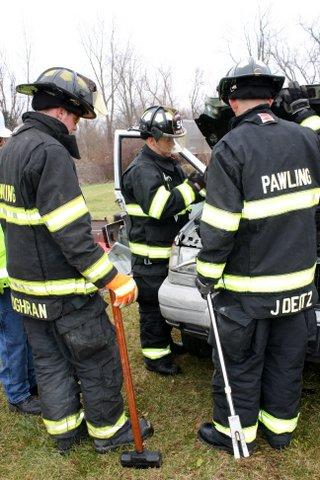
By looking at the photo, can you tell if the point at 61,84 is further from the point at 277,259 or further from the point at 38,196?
the point at 277,259

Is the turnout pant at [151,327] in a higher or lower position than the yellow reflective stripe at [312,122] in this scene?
lower

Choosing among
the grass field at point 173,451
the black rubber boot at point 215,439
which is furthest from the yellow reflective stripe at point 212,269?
the grass field at point 173,451

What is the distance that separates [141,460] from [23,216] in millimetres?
1576

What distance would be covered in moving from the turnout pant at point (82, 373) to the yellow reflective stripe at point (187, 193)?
40.0 inches

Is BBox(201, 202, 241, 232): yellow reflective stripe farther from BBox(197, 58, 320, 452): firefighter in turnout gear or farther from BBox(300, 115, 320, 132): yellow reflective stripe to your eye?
BBox(300, 115, 320, 132): yellow reflective stripe

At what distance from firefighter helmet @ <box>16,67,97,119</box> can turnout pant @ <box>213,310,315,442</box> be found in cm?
146

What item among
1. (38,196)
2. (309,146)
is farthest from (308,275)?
(38,196)

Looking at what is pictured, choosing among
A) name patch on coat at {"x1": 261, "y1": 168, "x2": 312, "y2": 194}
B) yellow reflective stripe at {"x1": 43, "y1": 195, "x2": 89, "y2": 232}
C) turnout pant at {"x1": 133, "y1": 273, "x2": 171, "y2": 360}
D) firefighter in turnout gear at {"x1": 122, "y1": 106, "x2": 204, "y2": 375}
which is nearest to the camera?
name patch on coat at {"x1": 261, "y1": 168, "x2": 312, "y2": 194}

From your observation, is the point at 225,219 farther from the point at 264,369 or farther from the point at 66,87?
the point at 66,87

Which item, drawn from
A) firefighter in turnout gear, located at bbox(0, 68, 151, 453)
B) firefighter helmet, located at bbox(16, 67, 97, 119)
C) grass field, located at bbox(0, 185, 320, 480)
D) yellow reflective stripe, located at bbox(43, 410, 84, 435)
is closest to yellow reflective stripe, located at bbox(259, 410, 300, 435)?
grass field, located at bbox(0, 185, 320, 480)

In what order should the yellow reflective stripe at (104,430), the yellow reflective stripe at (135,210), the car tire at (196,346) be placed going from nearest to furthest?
the yellow reflective stripe at (104,430) → the yellow reflective stripe at (135,210) → the car tire at (196,346)

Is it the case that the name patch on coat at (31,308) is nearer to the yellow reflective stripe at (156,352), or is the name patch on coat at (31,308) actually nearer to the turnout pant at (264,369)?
the turnout pant at (264,369)

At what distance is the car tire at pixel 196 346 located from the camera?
3797 mm

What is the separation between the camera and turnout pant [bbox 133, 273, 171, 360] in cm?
366
